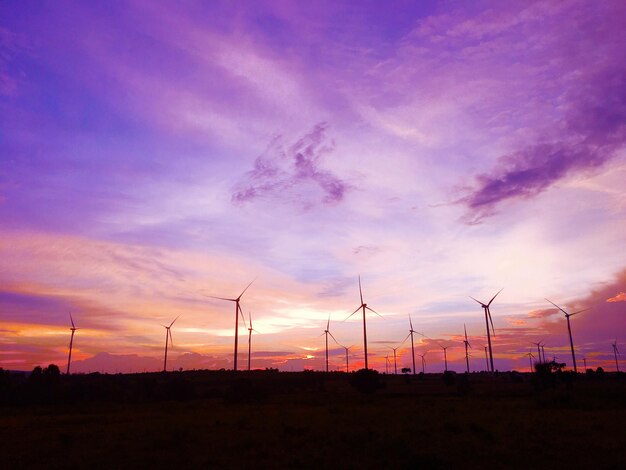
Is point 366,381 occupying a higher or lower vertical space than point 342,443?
higher

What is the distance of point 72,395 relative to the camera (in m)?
110

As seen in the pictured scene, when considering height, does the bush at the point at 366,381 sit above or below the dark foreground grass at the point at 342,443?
above

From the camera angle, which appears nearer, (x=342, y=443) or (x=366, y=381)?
(x=342, y=443)

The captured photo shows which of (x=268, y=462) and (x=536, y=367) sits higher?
(x=536, y=367)

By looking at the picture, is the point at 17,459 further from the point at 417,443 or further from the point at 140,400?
the point at 140,400

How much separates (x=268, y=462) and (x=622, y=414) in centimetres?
4553

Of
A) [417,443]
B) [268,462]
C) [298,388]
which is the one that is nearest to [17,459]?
[268,462]

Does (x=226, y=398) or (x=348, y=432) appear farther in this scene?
(x=226, y=398)

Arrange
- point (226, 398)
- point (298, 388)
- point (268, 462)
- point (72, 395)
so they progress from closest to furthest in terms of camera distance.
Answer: point (268, 462), point (226, 398), point (72, 395), point (298, 388)

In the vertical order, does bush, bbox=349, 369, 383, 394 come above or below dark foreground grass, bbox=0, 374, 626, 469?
above

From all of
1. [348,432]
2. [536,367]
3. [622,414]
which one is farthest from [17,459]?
[536,367]

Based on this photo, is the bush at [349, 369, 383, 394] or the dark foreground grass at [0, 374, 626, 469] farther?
the bush at [349, 369, 383, 394]

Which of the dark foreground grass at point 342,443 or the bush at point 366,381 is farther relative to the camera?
the bush at point 366,381

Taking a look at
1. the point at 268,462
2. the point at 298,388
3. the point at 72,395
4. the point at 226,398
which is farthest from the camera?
the point at 298,388
